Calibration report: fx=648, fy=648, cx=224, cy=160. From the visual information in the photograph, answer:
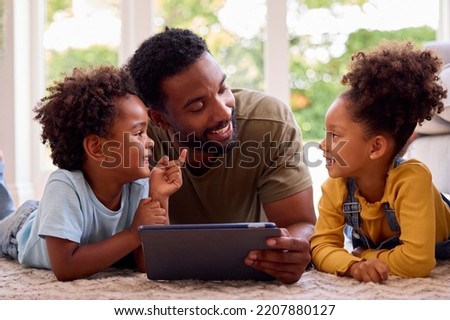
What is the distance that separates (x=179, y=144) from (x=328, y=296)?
2.16 feet

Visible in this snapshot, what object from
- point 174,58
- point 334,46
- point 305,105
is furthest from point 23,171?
point 174,58

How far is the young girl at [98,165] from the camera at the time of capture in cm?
142

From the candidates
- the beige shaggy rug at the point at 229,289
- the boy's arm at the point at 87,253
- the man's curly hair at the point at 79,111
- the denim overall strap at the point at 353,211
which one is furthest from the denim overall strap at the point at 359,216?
the man's curly hair at the point at 79,111

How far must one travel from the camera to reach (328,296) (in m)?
1.20

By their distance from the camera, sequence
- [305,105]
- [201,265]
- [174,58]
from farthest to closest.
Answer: [305,105], [174,58], [201,265]

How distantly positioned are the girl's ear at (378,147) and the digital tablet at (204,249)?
0.33m

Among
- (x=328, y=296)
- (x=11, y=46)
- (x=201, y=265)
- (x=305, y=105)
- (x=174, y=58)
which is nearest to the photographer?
(x=328, y=296)

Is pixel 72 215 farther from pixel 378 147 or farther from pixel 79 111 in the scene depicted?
pixel 378 147

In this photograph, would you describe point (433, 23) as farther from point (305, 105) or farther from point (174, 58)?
point (174, 58)

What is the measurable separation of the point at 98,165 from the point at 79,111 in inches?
5.2

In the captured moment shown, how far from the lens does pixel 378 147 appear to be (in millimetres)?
1416

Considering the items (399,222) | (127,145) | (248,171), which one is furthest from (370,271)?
(127,145)

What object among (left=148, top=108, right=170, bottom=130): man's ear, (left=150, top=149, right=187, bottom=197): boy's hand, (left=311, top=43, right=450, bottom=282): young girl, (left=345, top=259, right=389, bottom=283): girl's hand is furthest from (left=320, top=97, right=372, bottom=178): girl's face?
(left=148, top=108, right=170, bottom=130): man's ear

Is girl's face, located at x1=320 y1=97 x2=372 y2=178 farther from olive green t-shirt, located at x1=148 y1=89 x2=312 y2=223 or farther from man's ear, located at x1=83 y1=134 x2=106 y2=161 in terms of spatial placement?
man's ear, located at x1=83 y1=134 x2=106 y2=161
